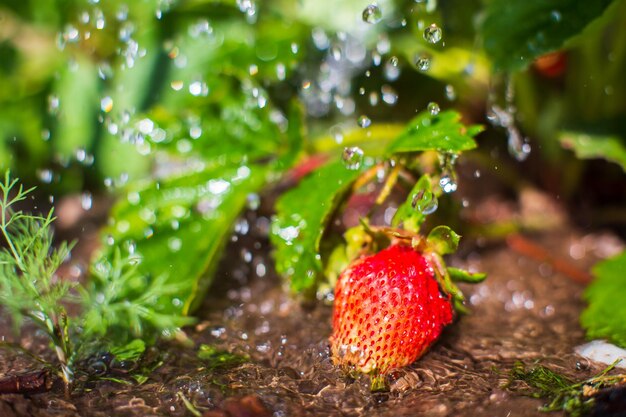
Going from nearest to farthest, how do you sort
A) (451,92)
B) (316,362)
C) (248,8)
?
(316,362)
(248,8)
(451,92)

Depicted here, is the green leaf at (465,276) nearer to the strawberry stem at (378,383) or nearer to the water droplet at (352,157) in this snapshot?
the strawberry stem at (378,383)

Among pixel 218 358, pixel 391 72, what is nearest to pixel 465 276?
pixel 218 358

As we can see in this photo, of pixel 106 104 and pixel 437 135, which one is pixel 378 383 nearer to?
pixel 437 135

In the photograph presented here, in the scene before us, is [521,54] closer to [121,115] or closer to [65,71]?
[121,115]

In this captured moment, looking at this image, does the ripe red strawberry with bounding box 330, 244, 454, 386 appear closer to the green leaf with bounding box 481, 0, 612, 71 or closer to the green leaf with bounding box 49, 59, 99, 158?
the green leaf with bounding box 481, 0, 612, 71

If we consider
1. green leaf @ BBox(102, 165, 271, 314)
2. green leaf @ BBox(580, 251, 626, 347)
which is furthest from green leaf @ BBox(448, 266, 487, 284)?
green leaf @ BBox(102, 165, 271, 314)

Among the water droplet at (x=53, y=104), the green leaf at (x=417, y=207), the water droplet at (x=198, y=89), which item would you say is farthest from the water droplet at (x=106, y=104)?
the green leaf at (x=417, y=207)
